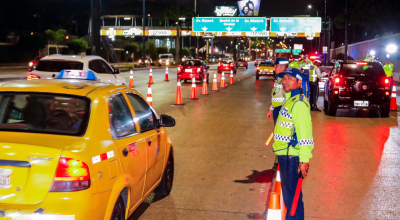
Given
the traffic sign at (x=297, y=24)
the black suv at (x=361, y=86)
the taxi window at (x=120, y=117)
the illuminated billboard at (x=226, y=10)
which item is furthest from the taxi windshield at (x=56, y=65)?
the illuminated billboard at (x=226, y=10)

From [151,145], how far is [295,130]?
165cm

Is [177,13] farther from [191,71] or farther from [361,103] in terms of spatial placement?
[361,103]

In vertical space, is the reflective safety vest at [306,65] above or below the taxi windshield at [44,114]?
above

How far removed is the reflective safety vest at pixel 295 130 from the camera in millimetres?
4520

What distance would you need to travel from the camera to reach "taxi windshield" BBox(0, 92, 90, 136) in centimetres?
440

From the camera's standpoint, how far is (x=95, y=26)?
2733 centimetres

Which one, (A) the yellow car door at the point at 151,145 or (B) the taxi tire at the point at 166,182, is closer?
(A) the yellow car door at the point at 151,145

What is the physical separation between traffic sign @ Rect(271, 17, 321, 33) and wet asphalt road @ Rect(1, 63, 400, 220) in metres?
42.4

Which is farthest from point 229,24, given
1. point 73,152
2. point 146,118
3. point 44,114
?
point 73,152

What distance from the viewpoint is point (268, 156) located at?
9.40 meters

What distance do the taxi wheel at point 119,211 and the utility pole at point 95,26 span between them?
2316 cm

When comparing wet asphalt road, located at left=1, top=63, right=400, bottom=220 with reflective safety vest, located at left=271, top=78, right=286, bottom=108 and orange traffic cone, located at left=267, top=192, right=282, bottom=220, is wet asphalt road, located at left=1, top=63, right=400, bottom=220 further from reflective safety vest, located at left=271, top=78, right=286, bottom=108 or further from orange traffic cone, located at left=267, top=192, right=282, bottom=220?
orange traffic cone, located at left=267, top=192, right=282, bottom=220

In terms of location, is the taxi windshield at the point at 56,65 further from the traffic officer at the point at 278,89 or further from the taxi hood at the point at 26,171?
the taxi hood at the point at 26,171

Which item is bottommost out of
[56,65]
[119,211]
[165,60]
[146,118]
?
[119,211]
